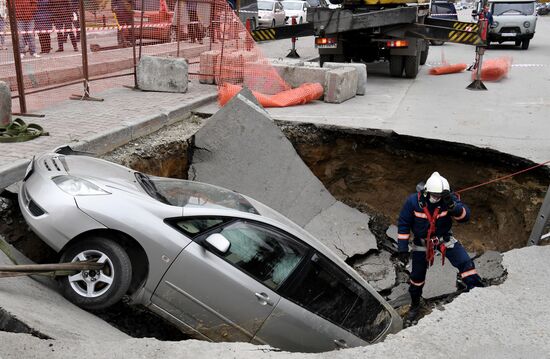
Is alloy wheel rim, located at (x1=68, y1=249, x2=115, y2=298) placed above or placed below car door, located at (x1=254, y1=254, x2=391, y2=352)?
above

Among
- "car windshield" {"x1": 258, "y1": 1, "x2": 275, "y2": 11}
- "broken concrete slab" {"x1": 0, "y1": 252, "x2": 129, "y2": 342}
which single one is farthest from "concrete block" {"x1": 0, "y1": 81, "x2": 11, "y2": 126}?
"car windshield" {"x1": 258, "y1": 1, "x2": 275, "y2": 11}

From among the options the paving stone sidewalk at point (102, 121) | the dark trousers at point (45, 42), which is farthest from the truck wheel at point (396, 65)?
the dark trousers at point (45, 42)

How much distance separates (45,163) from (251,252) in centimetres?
214

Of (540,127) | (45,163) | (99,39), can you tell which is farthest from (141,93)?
(540,127)

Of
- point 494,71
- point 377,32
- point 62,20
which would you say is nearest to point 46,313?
point 62,20

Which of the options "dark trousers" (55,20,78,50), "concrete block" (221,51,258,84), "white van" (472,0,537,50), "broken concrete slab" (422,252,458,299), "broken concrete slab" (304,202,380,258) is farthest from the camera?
"white van" (472,0,537,50)

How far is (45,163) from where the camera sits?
4.91m

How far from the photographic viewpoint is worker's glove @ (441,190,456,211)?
555 cm

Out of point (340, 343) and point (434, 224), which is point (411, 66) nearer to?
point (434, 224)

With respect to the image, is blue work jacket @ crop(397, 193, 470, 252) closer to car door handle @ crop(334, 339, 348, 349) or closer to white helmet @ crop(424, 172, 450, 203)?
white helmet @ crop(424, 172, 450, 203)

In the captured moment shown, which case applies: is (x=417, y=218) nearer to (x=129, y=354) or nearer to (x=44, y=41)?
(x=129, y=354)

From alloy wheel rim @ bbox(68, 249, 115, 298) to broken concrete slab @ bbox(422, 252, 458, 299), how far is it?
452 cm

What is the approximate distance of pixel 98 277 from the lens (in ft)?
14.1

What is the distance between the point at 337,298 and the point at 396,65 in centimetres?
1201
